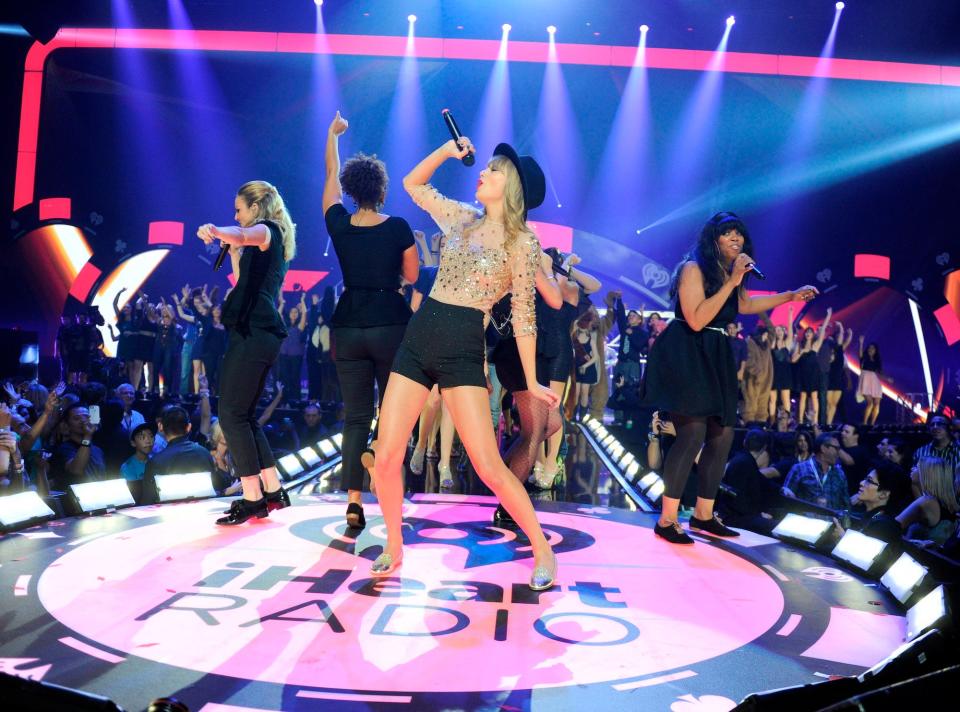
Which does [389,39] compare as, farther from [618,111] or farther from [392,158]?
[618,111]

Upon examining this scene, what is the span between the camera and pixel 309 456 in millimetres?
6453

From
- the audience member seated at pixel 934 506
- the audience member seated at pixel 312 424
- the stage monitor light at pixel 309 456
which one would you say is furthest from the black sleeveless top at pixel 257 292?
the audience member seated at pixel 312 424

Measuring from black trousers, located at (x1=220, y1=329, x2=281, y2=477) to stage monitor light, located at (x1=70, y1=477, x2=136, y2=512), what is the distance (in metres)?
0.84

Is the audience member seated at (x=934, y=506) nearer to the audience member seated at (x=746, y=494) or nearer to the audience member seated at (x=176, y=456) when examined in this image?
the audience member seated at (x=746, y=494)

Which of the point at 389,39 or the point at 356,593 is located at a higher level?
the point at 389,39

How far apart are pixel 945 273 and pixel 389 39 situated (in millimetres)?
12094

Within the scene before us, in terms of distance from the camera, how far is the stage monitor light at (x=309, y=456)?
630cm

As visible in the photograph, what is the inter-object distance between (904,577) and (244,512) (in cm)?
299

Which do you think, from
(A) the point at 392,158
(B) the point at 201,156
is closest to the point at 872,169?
(A) the point at 392,158

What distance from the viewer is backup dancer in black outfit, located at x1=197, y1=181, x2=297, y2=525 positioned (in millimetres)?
3998

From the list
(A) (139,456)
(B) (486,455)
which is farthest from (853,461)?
(A) (139,456)

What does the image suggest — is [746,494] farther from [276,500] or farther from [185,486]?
[185,486]

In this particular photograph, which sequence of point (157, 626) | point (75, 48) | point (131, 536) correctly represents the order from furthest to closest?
point (75, 48) → point (131, 536) → point (157, 626)

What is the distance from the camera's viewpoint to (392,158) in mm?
16562
